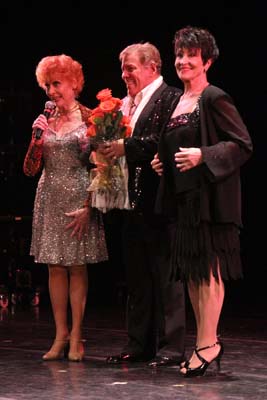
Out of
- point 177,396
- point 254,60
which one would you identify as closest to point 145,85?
point 177,396

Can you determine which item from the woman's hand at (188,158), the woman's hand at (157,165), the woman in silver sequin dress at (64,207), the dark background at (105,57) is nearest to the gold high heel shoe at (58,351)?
the woman in silver sequin dress at (64,207)

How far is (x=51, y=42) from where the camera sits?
22.9 feet

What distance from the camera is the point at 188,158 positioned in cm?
333

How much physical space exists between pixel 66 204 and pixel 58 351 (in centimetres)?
60

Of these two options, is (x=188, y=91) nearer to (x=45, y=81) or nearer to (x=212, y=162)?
(x=212, y=162)

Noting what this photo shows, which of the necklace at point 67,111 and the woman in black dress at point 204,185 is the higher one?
the necklace at point 67,111

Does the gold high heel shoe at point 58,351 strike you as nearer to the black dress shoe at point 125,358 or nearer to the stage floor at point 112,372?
the stage floor at point 112,372

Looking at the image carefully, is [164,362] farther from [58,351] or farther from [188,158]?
[188,158]

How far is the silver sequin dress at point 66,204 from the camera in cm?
405

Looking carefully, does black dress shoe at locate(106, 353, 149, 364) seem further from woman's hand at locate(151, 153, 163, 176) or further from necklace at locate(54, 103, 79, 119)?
necklace at locate(54, 103, 79, 119)

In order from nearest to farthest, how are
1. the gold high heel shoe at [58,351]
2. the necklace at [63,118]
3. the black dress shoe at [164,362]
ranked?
the black dress shoe at [164,362] < the gold high heel shoe at [58,351] < the necklace at [63,118]

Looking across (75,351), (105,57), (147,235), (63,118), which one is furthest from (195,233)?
(105,57)

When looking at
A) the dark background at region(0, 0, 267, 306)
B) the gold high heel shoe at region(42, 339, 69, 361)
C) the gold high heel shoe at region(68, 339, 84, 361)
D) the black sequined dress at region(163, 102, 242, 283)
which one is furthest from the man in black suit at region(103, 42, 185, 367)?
the dark background at region(0, 0, 267, 306)

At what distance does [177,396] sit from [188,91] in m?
1.10
